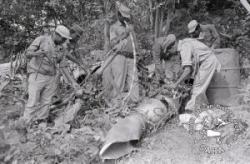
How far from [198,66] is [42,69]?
2.54 m

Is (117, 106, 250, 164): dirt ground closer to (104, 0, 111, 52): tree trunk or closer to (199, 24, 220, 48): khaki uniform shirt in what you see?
(104, 0, 111, 52): tree trunk

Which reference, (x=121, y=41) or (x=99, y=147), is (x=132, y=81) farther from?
(x=99, y=147)

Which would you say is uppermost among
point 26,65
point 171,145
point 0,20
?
point 0,20

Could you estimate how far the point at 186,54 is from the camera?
586 centimetres

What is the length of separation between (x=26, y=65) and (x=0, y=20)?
13.7 feet

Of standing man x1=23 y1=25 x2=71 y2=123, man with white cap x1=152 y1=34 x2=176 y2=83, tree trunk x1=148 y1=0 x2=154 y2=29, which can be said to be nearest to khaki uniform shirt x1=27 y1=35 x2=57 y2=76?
standing man x1=23 y1=25 x2=71 y2=123

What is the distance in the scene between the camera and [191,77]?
5996mm

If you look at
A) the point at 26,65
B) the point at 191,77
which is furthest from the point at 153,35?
the point at 26,65

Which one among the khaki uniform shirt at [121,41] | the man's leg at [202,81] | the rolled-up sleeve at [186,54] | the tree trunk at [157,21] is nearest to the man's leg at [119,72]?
the khaki uniform shirt at [121,41]

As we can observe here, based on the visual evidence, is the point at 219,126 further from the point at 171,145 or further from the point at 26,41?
the point at 26,41

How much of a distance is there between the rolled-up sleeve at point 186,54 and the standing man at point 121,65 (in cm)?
83

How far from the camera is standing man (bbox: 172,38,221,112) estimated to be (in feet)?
19.1

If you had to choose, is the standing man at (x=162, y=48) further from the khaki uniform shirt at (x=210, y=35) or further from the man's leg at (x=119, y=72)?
the khaki uniform shirt at (x=210, y=35)

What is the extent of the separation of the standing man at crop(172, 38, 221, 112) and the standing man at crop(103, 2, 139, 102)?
2.70 feet
